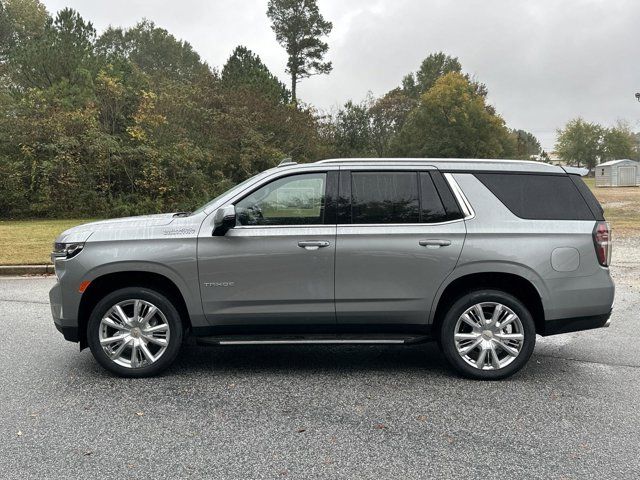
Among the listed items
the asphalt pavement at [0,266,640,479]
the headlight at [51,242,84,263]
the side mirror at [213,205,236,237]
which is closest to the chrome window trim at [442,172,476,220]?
the asphalt pavement at [0,266,640,479]

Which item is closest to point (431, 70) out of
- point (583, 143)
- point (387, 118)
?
point (387, 118)

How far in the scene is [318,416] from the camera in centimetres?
402

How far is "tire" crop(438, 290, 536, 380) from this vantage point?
466 centimetres

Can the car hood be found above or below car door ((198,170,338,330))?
above

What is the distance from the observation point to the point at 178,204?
22.8m

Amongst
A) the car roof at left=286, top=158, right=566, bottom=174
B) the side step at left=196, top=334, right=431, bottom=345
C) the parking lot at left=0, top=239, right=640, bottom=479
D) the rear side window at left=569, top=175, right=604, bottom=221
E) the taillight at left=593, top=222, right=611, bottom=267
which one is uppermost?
the car roof at left=286, top=158, right=566, bottom=174

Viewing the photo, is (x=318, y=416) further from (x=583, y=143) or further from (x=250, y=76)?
(x=583, y=143)

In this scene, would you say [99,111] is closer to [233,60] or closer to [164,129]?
[164,129]

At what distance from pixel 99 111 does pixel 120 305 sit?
2111 cm

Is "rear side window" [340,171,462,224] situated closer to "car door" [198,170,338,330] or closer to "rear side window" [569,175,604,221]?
"car door" [198,170,338,330]

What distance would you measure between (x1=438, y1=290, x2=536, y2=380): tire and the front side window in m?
1.40

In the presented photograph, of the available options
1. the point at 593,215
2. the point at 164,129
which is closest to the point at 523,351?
the point at 593,215

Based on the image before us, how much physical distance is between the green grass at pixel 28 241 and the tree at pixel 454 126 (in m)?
45.4

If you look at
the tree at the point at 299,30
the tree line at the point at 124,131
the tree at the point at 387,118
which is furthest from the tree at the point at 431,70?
the tree line at the point at 124,131
